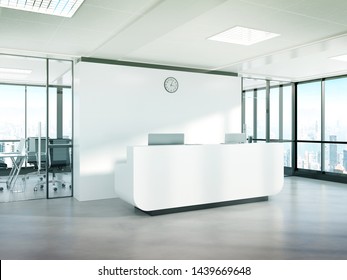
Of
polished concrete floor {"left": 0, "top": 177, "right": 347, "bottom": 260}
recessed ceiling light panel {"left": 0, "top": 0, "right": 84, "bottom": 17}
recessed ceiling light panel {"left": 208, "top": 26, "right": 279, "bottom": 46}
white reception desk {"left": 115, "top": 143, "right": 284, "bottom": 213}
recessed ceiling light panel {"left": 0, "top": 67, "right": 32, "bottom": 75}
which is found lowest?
polished concrete floor {"left": 0, "top": 177, "right": 347, "bottom": 260}

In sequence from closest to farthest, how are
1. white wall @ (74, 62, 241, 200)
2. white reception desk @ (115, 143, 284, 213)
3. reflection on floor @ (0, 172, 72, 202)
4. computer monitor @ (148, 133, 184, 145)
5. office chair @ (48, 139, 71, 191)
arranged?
white reception desk @ (115, 143, 284, 213), computer monitor @ (148, 133, 184, 145), white wall @ (74, 62, 241, 200), reflection on floor @ (0, 172, 72, 202), office chair @ (48, 139, 71, 191)

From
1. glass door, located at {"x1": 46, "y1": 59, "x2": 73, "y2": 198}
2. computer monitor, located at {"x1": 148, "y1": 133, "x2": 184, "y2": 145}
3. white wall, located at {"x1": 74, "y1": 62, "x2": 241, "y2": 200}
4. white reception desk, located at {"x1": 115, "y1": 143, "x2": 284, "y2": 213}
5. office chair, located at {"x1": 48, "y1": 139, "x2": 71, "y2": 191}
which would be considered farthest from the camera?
office chair, located at {"x1": 48, "y1": 139, "x2": 71, "y2": 191}

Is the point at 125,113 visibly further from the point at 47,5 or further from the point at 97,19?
the point at 47,5

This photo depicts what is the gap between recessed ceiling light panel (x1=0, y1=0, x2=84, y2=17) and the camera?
382 centimetres

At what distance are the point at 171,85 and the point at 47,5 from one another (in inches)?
141

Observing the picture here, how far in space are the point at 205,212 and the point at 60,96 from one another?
3.86m

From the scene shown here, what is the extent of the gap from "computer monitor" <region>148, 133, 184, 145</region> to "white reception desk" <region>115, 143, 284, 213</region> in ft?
1.03

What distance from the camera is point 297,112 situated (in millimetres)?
9586

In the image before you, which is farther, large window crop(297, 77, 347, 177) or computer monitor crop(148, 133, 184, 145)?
large window crop(297, 77, 347, 177)

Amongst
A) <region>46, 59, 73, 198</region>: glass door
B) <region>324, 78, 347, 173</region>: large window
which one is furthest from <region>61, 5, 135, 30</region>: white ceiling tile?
<region>324, 78, 347, 173</region>: large window

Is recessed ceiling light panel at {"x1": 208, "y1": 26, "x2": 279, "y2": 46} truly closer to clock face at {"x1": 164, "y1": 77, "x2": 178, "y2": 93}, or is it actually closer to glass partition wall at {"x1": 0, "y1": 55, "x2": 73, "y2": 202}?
clock face at {"x1": 164, "y1": 77, "x2": 178, "y2": 93}

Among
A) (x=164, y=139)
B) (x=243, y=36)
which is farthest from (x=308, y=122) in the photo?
(x=164, y=139)

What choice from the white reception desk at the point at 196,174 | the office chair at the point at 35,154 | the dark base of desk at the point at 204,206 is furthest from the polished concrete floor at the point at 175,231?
the office chair at the point at 35,154
